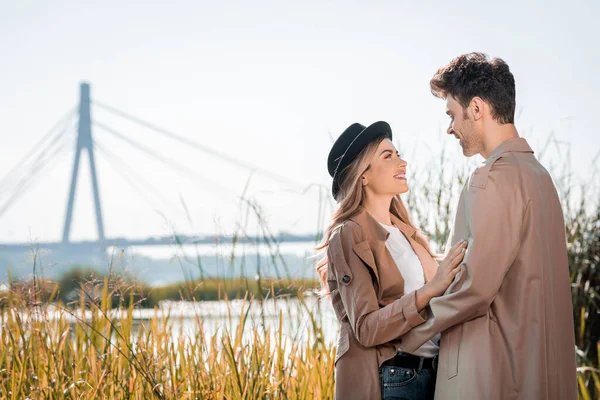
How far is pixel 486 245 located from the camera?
1537 millimetres

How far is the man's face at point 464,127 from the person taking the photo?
1636 mm

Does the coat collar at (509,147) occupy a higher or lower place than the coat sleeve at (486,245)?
higher

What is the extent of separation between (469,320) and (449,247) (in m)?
0.18

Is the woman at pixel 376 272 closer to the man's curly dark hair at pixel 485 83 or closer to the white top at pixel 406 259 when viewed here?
the white top at pixel 406 259

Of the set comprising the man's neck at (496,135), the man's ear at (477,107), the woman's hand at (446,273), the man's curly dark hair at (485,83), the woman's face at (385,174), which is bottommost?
the woman's hand at (446,273)

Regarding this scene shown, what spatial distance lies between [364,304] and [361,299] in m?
0.01

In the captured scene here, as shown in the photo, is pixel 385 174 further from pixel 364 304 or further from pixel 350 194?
pixel 364 304

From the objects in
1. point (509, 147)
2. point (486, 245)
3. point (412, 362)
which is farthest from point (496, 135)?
point (412, 362)

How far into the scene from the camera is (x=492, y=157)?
5.30ft

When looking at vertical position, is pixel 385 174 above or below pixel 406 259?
above

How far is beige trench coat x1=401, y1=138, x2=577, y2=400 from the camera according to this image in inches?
60.8

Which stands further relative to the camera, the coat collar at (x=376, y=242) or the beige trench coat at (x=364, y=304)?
the coat collar at (x=376, y=242)

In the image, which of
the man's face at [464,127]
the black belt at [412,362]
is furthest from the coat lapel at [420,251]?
the man's face at [464,127]

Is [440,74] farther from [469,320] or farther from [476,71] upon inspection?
[469,320]
